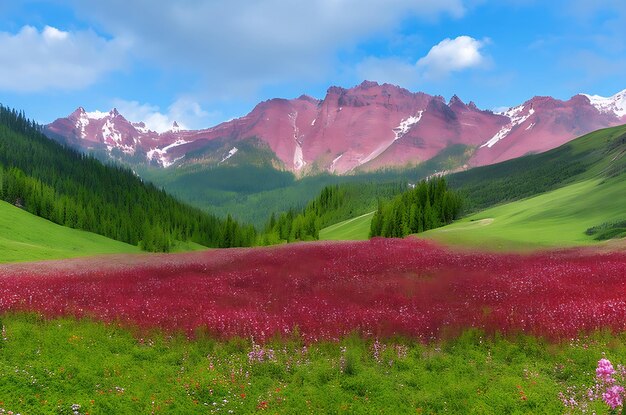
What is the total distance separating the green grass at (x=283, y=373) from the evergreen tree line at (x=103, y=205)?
4150 inches

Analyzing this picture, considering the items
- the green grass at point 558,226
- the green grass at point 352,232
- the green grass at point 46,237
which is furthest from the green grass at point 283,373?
the green grass at point 352,232

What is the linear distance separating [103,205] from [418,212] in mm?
120815

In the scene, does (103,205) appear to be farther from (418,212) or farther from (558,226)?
(558,226)

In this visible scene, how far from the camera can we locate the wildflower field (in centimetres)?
965

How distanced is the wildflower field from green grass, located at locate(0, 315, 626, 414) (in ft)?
0.14

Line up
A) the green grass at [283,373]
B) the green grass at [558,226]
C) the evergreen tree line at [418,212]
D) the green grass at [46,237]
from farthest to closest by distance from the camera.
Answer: the evergreen tree line at [418,212], the green grass at [46,237], the green grass at [558,226], the green grass at [283,373]

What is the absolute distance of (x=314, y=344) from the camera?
1285 centimetres

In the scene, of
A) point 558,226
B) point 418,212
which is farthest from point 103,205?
point 558,226

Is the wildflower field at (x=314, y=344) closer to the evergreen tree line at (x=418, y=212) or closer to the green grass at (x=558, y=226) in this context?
the green grass at (x=558, y=226)

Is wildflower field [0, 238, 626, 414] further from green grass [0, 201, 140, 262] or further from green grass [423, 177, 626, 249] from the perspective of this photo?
green grass [0, 201, 140, 262]

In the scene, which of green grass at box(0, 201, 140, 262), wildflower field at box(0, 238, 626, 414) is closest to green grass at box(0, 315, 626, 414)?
wildflower field at box(0, 238, 626, 414)

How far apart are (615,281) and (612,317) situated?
19.5ft

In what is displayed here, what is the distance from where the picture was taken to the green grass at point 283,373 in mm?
9461

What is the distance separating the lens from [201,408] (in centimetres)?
950
